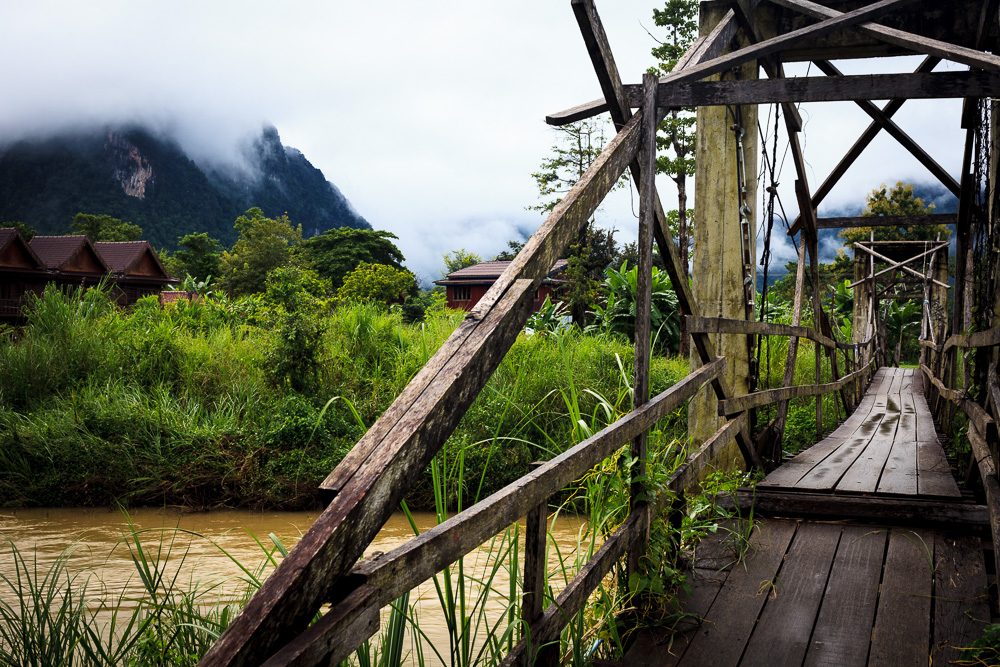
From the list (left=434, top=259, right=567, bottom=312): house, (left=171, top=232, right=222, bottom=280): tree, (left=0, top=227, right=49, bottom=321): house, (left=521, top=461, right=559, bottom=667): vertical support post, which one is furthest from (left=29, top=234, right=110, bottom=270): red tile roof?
(left=521, top=461, right=559, bottom=667): vertical support post

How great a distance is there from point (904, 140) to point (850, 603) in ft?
13.6

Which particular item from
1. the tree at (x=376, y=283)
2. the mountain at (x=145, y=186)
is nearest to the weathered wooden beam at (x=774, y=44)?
the tree at (x=376, y=283)

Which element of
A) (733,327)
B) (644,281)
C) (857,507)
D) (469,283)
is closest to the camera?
(644,281)

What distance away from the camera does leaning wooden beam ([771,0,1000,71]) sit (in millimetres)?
2250

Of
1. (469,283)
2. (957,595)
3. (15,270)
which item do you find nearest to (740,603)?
(957,595)

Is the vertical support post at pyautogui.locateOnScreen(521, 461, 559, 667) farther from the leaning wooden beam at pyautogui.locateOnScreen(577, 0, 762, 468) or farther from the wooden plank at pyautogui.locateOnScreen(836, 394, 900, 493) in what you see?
the wooden plank at pyautogui.locateOnScreen(836, 394, 900, 493)

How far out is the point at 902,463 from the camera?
439 cm

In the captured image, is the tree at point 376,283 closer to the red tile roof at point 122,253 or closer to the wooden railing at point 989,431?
the red tile roof at point 122,253

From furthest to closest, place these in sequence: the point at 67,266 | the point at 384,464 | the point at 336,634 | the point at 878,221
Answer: the point at 67,266, the point at 878,221, the point at 384,464, the point at 336,634

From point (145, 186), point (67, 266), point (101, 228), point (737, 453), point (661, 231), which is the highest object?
point (145, 186)

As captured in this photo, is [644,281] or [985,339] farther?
[985,339]

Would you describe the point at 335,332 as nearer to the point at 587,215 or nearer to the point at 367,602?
the point at 587,215

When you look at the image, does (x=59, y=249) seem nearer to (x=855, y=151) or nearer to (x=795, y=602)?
(x=855, y=151)

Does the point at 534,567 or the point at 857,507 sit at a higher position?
the point at 534,567
